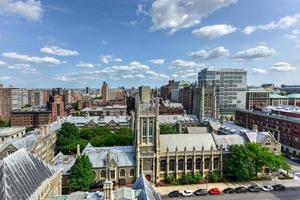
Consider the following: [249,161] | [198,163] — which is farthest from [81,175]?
[249,161]

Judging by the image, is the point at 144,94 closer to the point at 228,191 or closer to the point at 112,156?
the point at 112,156

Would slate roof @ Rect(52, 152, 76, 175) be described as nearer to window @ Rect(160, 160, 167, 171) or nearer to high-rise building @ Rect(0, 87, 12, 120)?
window @ Rect(160, 160, 167, 171)

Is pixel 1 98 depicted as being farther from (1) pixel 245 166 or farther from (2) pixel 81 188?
(1) pixel 245 166

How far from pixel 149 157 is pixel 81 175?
18.2 m

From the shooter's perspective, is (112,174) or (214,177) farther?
(214,177)

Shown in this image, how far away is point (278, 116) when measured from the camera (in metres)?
107

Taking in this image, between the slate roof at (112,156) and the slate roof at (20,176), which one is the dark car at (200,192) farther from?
the slate roof at (20,176)

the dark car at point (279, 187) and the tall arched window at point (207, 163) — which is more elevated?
the tall arched window at point (207, 163)

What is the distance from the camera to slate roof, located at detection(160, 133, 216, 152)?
6812 centimetres

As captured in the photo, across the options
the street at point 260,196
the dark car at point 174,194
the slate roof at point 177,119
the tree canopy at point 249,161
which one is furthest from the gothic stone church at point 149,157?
the slate roof at point 177,119

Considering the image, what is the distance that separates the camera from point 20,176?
3372 centimetres

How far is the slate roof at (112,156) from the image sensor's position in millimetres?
62344

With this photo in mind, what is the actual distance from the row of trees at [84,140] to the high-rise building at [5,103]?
96.0 m

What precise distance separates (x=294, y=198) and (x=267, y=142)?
2199cm
